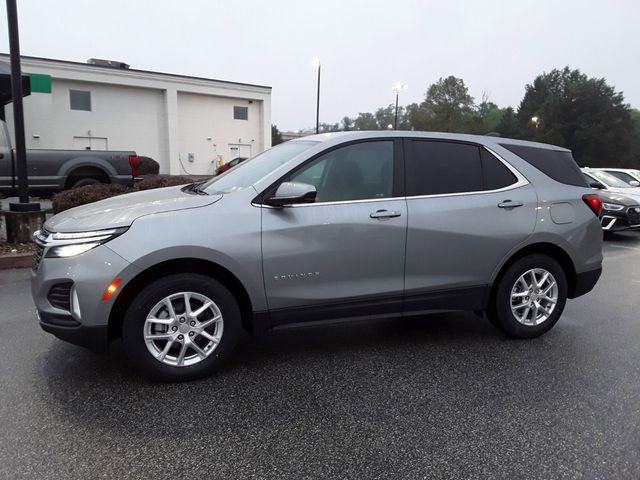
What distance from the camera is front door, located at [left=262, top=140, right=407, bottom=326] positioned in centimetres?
337

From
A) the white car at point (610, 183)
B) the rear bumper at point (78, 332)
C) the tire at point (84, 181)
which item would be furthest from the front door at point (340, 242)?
the tire at point (84, 181)

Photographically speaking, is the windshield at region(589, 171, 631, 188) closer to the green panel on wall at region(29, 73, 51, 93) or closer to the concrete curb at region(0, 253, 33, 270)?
the concrete curb at region(0, 253, 33, 270)

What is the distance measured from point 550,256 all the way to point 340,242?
2.05 meters

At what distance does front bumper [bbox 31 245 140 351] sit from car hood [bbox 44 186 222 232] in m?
0.20

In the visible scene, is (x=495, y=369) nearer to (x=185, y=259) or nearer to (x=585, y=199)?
(x=585, y=199)

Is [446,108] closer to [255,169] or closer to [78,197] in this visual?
[78,197]

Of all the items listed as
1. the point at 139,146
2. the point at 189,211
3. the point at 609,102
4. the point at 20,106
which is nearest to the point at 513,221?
the point at 189,211

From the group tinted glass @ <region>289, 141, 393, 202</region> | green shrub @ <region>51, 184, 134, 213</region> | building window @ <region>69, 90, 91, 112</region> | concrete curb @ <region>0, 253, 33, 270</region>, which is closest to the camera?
tinted glass @ <region>289, 141, 393, 202</region>

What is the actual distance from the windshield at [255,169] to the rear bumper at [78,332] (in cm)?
133

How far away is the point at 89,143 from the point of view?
89.8 feet

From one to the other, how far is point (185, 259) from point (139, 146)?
28.4m

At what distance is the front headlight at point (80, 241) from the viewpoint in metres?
3.05

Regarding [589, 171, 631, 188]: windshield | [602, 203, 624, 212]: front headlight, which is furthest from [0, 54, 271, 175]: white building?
[602, 203, 624, 212]: front headlight

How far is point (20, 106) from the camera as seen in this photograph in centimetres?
722
